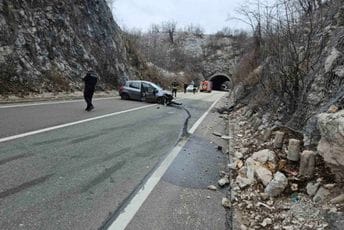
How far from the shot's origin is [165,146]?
9391 millimetres

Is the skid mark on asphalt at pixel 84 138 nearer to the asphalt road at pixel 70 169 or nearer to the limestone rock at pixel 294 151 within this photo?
the asphalt road at pixel 70 169

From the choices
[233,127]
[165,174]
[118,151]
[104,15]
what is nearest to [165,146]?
[118,151]

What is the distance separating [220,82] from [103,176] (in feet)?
318

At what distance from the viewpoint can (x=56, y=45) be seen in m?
28.2

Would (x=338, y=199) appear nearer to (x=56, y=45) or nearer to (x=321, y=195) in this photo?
(x=321, y=195)

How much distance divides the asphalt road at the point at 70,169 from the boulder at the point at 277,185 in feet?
6.79

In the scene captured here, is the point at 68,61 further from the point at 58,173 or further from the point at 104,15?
the point at 58,173

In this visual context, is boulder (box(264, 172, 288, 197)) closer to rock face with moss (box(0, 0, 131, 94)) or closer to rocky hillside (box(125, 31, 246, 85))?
rock face with moss (box(0, 0, 131, 94))

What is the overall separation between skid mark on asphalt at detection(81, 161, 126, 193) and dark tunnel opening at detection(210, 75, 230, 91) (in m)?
89.3

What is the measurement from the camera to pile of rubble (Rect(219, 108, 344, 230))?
14.9ft

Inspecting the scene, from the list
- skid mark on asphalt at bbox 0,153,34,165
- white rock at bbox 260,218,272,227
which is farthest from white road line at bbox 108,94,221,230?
skid mark on asphalt at bbox 0,153,34,165

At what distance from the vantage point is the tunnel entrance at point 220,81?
310ft

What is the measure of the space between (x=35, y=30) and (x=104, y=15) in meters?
13.8

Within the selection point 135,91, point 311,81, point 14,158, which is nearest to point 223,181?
point 311,81
